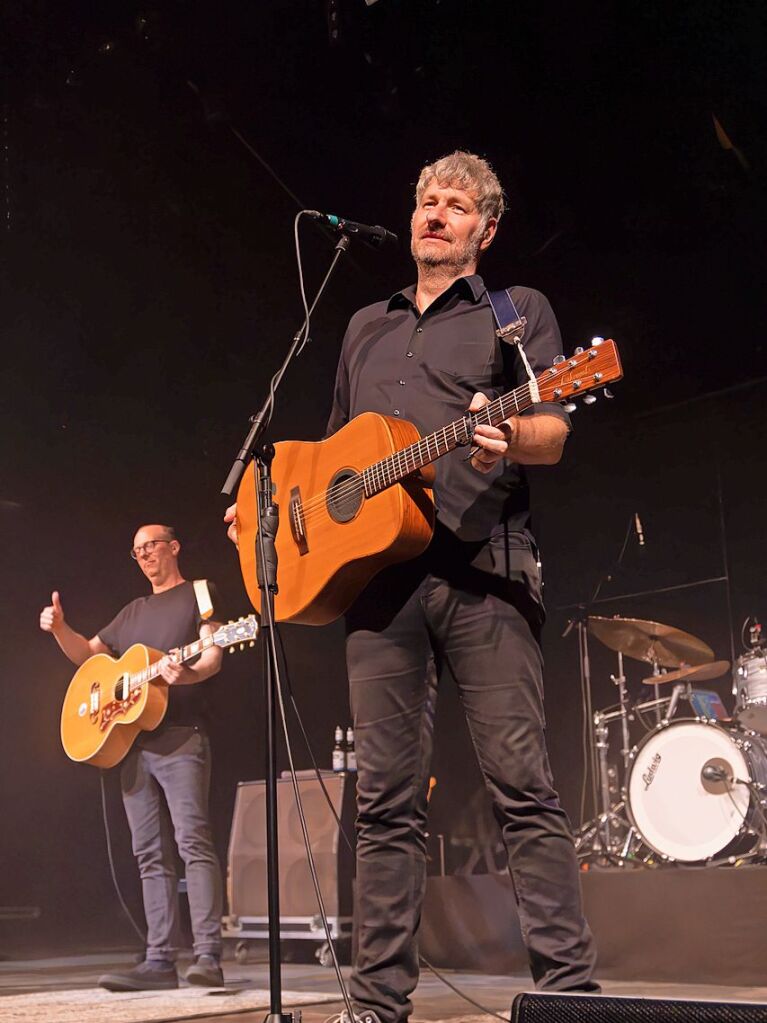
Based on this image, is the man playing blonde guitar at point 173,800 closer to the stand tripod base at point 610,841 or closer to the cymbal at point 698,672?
the stand tripod base at point 610,841

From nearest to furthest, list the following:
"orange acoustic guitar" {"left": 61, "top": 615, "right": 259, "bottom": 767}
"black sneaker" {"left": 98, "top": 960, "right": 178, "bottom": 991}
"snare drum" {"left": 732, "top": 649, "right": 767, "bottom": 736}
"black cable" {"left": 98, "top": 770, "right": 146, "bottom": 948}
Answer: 1. "black sneaker" {"left": 98, "top": 960, "right": 178, "bottom": 991}
2. "orange acoustic guitar" {"left": 61, "top": 615, "right": 259, "bottom": 767}
3. "snare drum" {"left": 732, "top": 649, "right": 767, "bottom": 736}
4. "black cable" {"left": 98, "top": 770, "right": 146, "bottom": 948}

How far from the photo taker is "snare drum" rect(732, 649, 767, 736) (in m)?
5.17

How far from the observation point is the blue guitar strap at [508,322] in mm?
2490

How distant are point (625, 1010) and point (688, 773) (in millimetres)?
4110

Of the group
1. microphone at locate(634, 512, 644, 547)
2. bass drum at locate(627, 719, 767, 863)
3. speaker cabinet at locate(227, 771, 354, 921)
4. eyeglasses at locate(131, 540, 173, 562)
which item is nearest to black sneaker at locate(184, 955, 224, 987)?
speaker cabinet at locate(227, 771, 354, 921)

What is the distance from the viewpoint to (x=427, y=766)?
2387 millimetres

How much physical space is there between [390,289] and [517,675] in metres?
4.33

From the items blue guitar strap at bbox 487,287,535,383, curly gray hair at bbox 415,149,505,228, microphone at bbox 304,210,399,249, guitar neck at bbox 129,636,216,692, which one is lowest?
guitar neck at bbox 129,636,216,692

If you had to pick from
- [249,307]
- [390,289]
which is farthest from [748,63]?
[249,307]

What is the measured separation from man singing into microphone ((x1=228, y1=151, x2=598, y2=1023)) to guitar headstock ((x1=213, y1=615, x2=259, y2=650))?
192cm

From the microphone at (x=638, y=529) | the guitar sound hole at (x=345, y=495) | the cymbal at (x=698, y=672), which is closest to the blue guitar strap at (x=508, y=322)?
the guitar sound hole at (x=345, y=495)

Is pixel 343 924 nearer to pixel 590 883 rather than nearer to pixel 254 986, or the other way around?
pixel 254 986

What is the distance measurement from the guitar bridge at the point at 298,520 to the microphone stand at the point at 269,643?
0.30 m

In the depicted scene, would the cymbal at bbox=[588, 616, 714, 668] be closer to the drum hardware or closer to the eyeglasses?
the drum hardware
